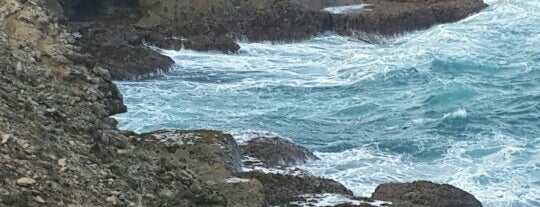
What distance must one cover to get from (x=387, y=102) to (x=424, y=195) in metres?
9.89

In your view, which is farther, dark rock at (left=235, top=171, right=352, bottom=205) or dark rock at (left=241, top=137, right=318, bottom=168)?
dark rock at (left=241, top=137, right=318, bottom=168)

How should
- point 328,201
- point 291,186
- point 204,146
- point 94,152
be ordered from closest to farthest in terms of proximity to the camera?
1. point 94,152
2. point 328,201
3. point 291,186
4. point 204,146

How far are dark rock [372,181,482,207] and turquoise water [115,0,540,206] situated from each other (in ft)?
4.61

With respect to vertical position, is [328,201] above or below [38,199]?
below

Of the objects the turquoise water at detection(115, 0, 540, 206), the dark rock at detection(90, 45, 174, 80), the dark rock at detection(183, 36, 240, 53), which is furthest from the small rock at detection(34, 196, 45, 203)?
the dark rock at detection(183, 36, 240, 53)

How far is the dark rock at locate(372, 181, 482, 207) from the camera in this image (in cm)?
1275

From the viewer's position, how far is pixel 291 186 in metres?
12.4

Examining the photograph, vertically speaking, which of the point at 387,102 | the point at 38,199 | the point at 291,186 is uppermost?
the point at 38,199

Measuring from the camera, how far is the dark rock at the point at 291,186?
1155cm

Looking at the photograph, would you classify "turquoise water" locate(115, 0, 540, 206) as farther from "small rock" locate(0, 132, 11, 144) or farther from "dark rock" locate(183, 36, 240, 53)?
"small rock" locate(0, 132, 11, 144)

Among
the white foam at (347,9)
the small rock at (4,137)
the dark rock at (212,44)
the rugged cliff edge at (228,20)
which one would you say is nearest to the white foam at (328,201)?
the small rock at (4,137)

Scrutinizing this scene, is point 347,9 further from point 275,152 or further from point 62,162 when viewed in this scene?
point 62,162

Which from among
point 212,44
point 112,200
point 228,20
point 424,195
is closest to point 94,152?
point 112,200

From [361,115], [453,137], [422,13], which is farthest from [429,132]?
[422,13]
